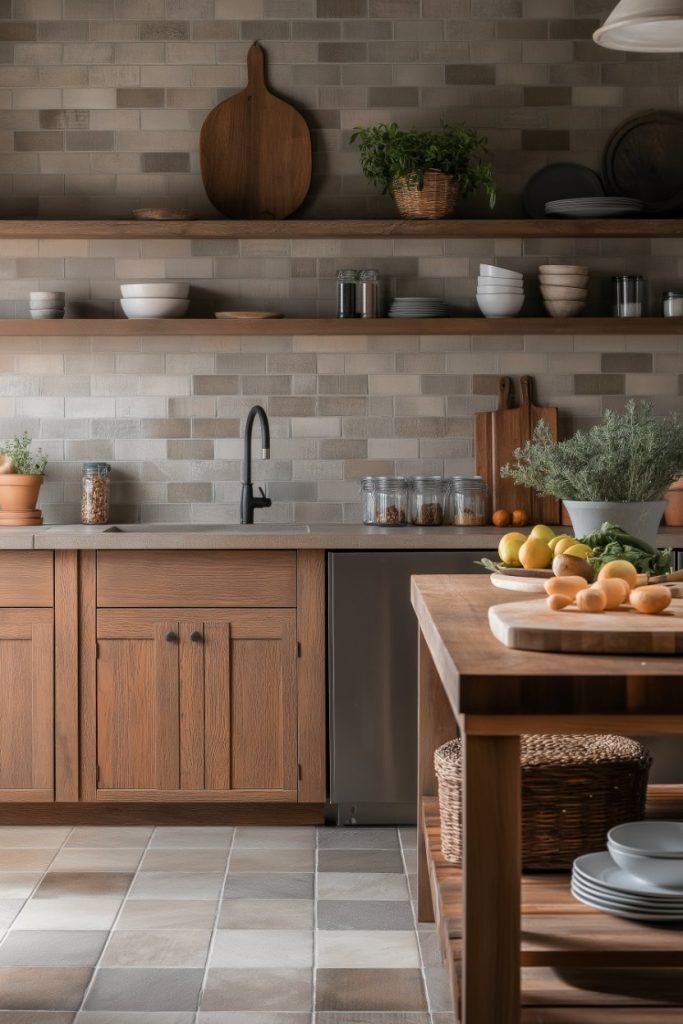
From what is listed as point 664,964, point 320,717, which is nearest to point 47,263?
point 320,717

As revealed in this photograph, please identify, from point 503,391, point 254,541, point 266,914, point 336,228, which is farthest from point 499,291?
point 266,914

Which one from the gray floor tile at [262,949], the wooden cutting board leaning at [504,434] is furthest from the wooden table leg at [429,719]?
the wooden cutting board leaning at [504,434]

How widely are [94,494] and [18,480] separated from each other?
0.29 metres

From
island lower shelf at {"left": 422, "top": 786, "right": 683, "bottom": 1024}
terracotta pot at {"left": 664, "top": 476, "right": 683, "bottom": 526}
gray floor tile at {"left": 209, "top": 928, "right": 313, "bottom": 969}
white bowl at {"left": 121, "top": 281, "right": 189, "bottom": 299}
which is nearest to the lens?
island lower shelf at {"left": 422, "top": 786, "right": 683, "bottom": 1024}

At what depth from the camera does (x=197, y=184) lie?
4.70 m

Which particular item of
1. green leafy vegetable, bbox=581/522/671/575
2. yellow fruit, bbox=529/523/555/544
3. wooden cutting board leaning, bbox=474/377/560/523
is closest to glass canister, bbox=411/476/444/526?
wooden cutting board leaning, bbox=474/377/560/523

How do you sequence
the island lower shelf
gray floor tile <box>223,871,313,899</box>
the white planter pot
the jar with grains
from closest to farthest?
the island lower shelf → the white planter pot → gray floor tile <box>223,871,313,899</box> → the jar with grains

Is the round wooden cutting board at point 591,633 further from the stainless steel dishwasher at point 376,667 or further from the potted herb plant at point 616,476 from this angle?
the stainless steel dishwasher at point 376,667

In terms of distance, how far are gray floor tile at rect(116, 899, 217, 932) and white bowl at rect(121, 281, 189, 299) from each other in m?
2.22

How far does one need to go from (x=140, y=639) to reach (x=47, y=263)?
1.64 metres

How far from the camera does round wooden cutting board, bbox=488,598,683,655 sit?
5.95 feet

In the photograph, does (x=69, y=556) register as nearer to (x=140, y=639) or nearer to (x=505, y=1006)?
(x=140, y=639)

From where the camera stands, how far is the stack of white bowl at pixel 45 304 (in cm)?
451

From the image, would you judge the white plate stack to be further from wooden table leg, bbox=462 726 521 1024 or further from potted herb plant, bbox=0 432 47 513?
potted herb plant, bbox=0 432 47 513
